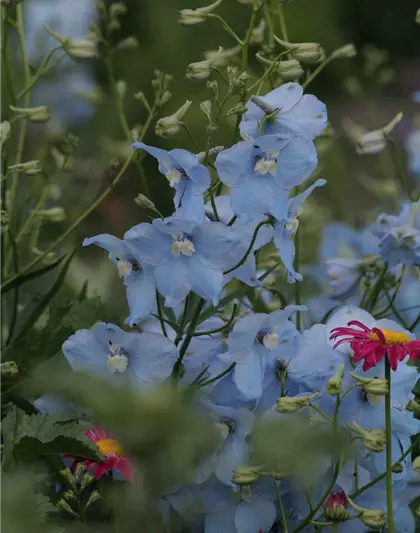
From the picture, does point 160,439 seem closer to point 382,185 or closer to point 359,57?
point 382,185

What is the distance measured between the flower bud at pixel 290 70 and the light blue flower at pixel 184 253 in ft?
0.37

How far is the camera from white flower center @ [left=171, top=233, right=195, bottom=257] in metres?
0.56

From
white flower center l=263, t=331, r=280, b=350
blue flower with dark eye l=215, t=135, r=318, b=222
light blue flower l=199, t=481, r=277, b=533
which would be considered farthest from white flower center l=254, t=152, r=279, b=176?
light blue flower l=199, t=481, r=277, b=533

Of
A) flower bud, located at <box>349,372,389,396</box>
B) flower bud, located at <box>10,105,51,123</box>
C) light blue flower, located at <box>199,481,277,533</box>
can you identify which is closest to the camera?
flower bud, located at <box>349,372,389,396</box>

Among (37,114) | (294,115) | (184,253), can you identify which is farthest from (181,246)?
(37,114)

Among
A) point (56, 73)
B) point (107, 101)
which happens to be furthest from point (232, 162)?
point (107, 101)

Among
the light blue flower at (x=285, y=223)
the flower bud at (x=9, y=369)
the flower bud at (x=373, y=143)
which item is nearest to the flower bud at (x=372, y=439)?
the light blue flower at (x=285, y=223)

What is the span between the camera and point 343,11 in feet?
11.7

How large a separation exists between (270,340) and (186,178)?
0.38 ft

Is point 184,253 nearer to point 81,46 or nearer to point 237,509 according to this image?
point 237,509

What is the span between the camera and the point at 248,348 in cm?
60

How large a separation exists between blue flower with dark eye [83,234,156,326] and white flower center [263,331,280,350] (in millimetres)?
77

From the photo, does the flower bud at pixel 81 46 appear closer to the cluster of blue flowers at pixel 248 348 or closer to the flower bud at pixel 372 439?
the cluster of blue flowers at pixel 248 348

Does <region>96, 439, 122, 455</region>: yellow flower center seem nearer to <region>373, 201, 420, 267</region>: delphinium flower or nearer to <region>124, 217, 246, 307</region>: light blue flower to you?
<region>124, 217, 246, 307</region>: light blue flower
